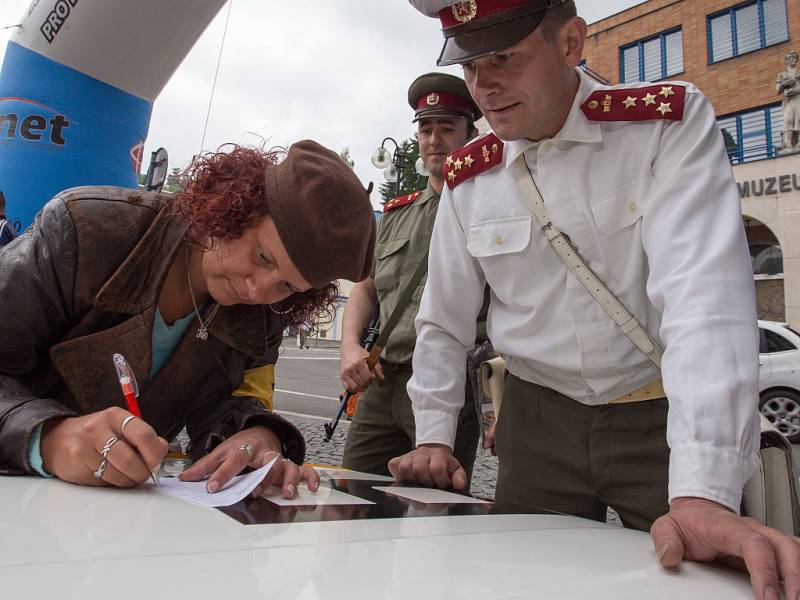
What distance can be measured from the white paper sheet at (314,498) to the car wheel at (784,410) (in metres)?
6.41

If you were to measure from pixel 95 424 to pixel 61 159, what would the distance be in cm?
398

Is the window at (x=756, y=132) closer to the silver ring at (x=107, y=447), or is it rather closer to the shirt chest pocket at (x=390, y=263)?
the shirt chest pocket at (x=390, y=263)

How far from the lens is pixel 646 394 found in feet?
4.49

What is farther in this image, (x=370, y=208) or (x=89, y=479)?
(x=370, y=208)

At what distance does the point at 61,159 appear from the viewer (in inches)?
171

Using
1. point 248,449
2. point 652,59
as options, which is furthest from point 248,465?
point 652,59

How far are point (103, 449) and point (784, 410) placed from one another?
23.1 feet

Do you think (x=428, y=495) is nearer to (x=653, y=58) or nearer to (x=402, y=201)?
(x=402, y=201)

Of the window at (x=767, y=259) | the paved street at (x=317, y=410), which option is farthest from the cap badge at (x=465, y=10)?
the window at (x=767, y=259)

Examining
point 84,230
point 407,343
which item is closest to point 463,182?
point 407,343

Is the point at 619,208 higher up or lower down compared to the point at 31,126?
lower down

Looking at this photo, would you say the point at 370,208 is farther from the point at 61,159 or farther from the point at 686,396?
the point at 61,159

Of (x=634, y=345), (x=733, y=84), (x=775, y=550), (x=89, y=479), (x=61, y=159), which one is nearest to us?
(x=775, y=550)

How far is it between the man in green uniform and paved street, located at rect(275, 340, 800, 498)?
355 mm
